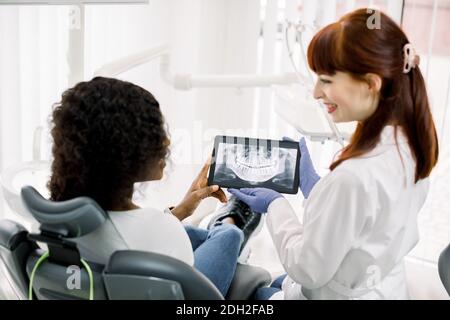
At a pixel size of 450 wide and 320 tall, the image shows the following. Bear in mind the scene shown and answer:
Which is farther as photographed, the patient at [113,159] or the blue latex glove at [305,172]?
the blue latex glove at [305,172]

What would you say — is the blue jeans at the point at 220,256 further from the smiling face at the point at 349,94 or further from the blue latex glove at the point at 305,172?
the smiling face at the point at 349,94

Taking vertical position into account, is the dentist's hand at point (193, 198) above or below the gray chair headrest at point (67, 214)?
below

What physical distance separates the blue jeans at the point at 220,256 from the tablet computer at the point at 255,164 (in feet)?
0.42

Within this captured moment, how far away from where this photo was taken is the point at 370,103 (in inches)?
44.9

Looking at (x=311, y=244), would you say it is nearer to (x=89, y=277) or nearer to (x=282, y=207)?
(x=282, y=207)

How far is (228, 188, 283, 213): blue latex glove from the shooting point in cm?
139

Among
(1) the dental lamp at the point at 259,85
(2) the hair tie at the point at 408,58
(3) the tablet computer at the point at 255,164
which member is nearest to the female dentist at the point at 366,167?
(2) the hair tie at the point at 408,58

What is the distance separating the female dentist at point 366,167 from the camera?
3.55 ft

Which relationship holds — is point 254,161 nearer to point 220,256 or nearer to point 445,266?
point 220,256

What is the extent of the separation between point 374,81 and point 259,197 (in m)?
0.42

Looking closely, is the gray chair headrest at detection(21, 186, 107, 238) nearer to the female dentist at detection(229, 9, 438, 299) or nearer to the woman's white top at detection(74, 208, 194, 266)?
the woman's white top at detection(74, 208, 194, 266)

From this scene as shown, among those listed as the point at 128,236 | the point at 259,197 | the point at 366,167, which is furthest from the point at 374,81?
the point at 128,236

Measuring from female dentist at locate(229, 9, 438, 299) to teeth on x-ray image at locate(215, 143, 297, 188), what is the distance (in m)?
0.31
